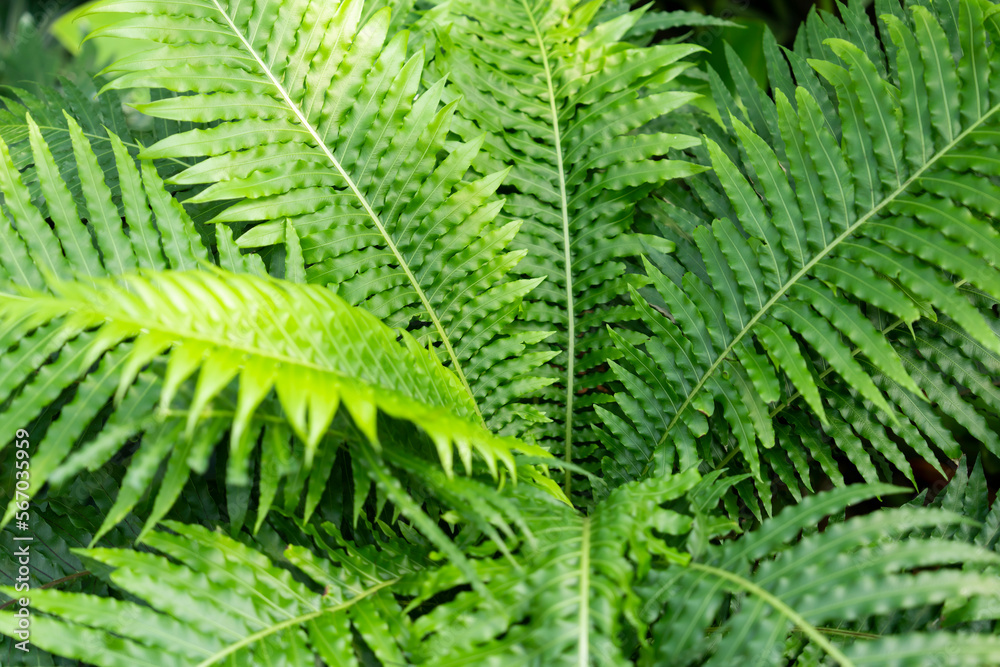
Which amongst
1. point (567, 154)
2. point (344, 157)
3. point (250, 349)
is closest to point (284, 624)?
point (250, 349)

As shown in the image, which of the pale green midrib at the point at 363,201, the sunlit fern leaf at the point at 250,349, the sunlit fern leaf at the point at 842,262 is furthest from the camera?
the pale green midrib at the point at 363,201

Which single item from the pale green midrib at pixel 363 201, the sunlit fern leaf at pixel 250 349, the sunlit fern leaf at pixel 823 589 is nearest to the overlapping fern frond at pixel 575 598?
the sunlit fern leaf at pixel 823 589

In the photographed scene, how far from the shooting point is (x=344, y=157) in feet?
2.68

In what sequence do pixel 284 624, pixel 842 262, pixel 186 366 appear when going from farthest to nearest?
1. pixel 842 262
2. pixel 284 624
3. pixel 186 366

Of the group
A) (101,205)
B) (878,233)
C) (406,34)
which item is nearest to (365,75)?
(406,34)

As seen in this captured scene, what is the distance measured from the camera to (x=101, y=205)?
710 millimetres

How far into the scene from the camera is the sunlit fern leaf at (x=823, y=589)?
0.48 metres

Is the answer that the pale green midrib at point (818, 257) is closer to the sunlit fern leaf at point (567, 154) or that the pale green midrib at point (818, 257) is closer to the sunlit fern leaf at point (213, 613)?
the sunlit fern leaf at point (567, 154)

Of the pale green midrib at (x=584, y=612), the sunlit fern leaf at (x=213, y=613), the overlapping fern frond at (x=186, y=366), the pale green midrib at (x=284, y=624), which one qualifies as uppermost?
the overlapping fern frond at (x=186, y=366)

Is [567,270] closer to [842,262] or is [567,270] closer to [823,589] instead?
[842,262]

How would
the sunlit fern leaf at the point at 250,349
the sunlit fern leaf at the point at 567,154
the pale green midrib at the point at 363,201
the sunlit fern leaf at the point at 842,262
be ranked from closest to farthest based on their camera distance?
the sunlit fern leaf at the point at 250,349 < the sunlit fern leaf at the point at 842,262 < the pale green midrib at the point at 363,201 < the sunlit fern leaf at the point at 567,154

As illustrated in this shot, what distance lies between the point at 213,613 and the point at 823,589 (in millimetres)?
512

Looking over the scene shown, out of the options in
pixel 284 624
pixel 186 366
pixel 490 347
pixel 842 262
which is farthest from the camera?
pixel 490 347

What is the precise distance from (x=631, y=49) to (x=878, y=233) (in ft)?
1.38
